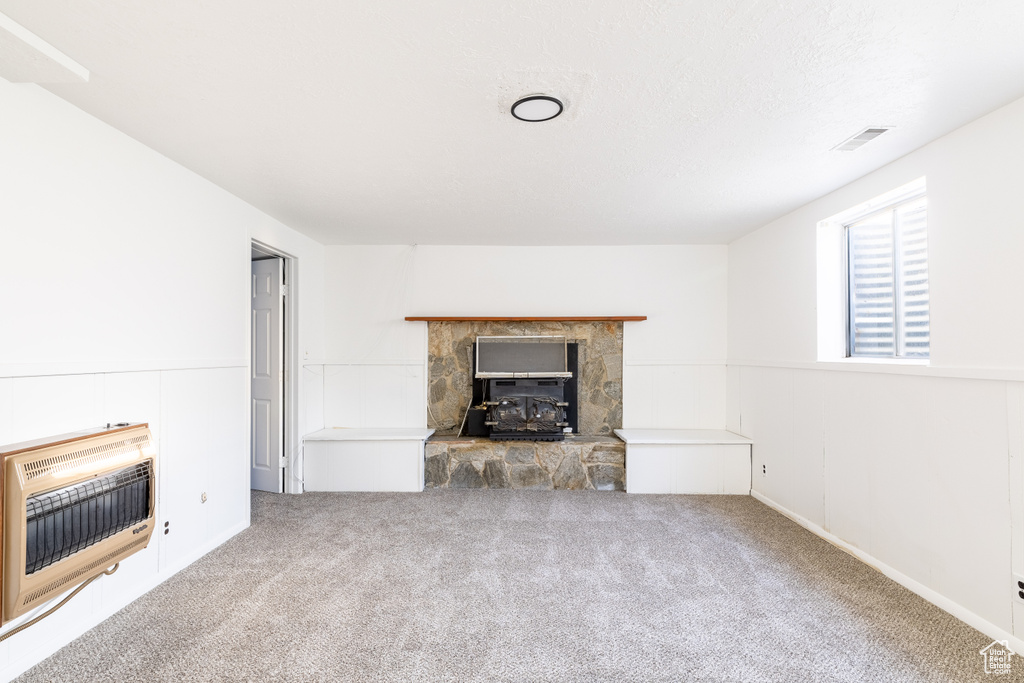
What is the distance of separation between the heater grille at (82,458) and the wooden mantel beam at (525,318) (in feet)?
8.95

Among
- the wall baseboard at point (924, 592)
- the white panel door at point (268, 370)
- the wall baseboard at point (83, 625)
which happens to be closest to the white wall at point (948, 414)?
the wall baseboard at point (924, 592)

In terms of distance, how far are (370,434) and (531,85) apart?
3397mm

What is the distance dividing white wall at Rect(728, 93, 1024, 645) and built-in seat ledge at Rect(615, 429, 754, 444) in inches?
34.3

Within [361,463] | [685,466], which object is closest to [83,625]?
[361,463]

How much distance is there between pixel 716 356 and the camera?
4750 mm

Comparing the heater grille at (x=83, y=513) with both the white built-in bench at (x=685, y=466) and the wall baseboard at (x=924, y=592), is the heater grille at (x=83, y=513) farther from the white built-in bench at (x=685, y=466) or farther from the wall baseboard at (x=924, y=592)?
the wall baseboard at (x=924, y=592)

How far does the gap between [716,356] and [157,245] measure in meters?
4.44

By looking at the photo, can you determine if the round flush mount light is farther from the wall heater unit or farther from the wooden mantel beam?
the wooden mantel beam

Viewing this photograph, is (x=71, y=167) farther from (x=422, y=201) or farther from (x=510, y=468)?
(x=510, y=468)

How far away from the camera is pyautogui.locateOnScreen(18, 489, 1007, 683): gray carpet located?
6.11 feet

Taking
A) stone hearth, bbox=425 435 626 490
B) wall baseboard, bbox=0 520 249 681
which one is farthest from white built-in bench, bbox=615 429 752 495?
wall baseboard, bbox=0 520 249 681

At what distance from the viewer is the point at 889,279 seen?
114 inches

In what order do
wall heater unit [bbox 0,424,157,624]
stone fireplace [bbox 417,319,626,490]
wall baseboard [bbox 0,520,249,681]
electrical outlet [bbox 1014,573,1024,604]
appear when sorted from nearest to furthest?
wall heater unit [bbox 0,424,157,624], wall baseboard [bbox 0,520,249,681], electrical outlet [bbox 1014,573,1024,604], stone fireplace [bbox 417,319,626,490]

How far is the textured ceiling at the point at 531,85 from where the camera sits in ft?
4.83
